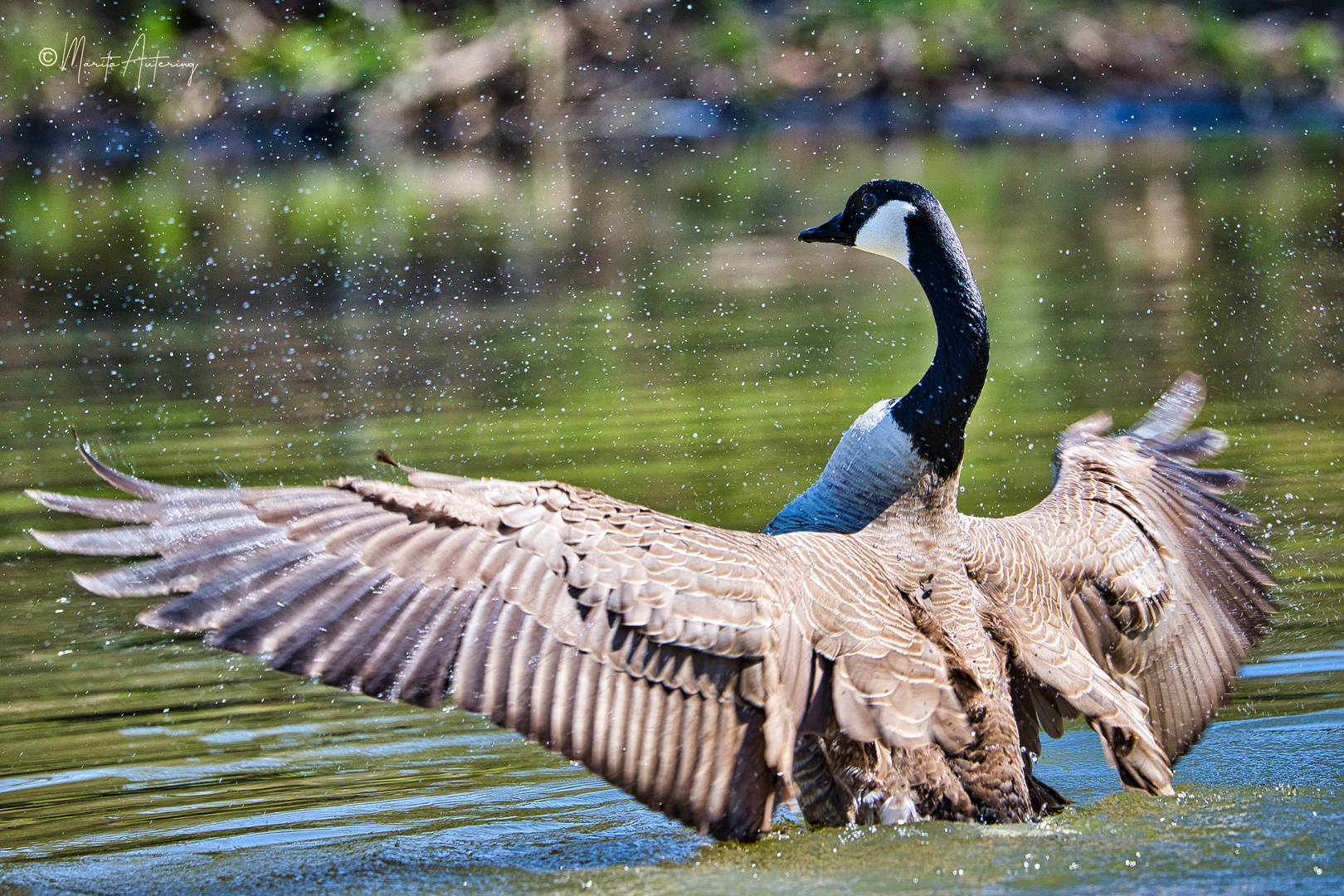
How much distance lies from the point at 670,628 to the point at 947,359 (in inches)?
61.3

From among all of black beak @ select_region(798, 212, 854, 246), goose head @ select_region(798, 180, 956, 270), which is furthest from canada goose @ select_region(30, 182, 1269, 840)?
black beak @ select_region(798, 212, 854, 246)

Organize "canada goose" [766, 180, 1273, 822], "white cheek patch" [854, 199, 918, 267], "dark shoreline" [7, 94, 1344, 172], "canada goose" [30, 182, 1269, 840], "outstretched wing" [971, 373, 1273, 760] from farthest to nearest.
→ 1. "dark shoreline" [7, 94, 1344, 172]
2. "white cheek patch" [854, 199, 918, 267]
3. "outstretched wing" [971, 373, 1273, 760]
4. "canada goose" [766, 180, 1273, 822]
5. "canada goose" [30, 182, 1269, 840]

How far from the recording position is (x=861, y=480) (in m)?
5.17

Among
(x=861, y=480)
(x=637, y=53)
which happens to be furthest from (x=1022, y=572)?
(x=637, y=53)

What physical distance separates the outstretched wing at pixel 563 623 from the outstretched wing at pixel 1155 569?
904mm

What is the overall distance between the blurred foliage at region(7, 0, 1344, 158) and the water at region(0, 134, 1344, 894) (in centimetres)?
602

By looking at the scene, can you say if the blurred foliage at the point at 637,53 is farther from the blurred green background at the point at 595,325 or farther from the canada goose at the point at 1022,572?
the canada goose at the point at 1022,572

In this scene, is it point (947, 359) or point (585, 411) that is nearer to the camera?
point (947, 359)

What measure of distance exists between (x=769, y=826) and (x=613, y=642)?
782 millimetres

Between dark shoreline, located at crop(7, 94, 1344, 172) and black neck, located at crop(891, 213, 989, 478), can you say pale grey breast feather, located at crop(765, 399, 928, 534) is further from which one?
dark shoreline, located at crop(7, 94, 1344, 172)

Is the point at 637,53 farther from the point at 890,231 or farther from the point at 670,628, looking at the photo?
the point at 670,628

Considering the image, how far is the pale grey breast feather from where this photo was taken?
509cm

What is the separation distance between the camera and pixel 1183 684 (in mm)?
5465

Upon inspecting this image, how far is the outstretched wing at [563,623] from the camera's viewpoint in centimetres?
417
